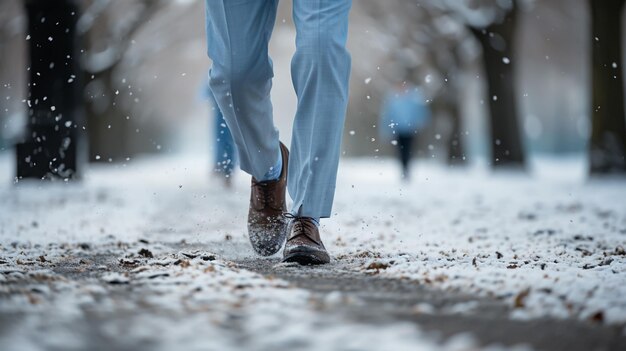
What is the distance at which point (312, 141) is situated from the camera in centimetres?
348

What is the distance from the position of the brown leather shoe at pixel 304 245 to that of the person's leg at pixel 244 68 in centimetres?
54

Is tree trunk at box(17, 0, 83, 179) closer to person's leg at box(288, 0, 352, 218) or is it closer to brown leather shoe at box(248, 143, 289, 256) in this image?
brown leather shoe at box(248, 143, 289, 256)

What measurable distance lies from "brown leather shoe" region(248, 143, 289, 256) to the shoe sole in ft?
1.57

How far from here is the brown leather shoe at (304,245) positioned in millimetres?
3439

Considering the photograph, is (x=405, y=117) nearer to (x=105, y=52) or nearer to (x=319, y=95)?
(x=319, y=95)

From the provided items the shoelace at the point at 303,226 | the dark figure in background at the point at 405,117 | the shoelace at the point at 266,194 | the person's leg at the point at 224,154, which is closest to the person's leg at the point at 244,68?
the shoelace at the point at 266,194

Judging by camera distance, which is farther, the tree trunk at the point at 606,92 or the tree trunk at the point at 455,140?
the tree trunk at the point at 455,140

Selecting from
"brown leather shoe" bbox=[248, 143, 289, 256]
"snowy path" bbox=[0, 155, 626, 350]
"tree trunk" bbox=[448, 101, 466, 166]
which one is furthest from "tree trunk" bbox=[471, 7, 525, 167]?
"brown leather shoe" bbox=[248, 143, 289, 256]

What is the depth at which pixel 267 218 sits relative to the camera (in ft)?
13.0

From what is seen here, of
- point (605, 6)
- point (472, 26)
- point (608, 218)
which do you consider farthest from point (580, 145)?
point (608, 218)

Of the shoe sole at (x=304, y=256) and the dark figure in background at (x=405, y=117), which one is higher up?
the dark figure in background at (x=405, y=117)

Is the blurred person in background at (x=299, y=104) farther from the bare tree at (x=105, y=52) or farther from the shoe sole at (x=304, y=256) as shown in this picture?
the bare tree at (x=105, y=52)

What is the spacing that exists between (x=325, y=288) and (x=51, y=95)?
10629 mm

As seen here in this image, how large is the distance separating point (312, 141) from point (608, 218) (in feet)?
13.4
